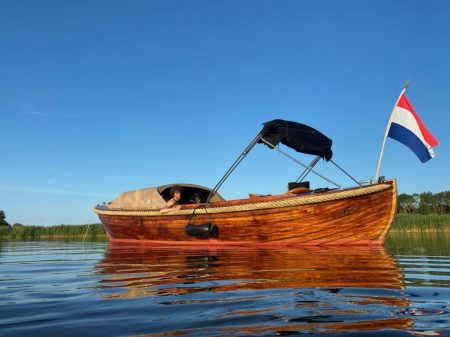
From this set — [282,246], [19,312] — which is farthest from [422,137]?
[19,312]

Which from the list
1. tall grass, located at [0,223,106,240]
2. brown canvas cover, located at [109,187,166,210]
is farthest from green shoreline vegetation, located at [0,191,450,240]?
brown canvas cover, located at [109,187,166,210]

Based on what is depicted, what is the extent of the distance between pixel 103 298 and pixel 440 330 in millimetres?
2153

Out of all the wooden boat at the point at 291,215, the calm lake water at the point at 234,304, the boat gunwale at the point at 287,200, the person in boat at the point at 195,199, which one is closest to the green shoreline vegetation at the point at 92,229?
the person in boat at the point at 195,199

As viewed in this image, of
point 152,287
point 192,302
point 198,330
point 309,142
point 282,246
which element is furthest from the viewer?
point 309,142

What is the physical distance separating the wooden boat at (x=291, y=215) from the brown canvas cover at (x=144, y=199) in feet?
1.04

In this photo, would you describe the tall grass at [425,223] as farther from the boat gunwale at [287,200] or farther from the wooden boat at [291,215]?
the boat gunwale at [287,200]

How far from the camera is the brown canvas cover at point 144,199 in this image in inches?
435

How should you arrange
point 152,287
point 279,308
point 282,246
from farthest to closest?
point 282,246 → point 152,287 → point 279,308

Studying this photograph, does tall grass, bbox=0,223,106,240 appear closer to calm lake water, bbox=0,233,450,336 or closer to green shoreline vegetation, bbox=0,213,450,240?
green shoreline vegetation, bbox=0,213,450,240

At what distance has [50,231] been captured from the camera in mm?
25516

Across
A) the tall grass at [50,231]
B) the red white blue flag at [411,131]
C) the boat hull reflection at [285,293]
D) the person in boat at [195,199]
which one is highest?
the red white blue flag at [411,131]

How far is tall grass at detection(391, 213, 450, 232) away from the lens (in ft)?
69.2

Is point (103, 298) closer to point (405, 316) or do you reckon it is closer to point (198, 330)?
point (198, 330)

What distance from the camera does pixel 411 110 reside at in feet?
28.5
